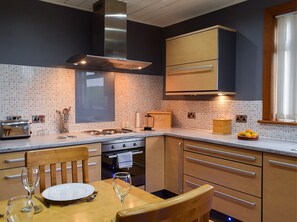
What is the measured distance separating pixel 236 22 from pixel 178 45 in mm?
754

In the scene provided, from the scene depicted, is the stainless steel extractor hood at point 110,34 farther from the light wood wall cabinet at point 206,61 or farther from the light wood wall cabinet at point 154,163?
the light wood wall cabinet at point 154,163

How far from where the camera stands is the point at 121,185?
1180mm

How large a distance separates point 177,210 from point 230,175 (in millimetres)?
1861

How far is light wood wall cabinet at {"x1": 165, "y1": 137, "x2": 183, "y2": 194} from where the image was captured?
3.01m

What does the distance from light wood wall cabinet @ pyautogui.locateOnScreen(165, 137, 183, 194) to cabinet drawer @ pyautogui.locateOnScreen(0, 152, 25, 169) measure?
5.43 ft

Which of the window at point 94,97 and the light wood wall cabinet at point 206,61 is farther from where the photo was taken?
the window at point 94,97

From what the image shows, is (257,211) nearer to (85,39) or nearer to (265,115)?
(265,115)

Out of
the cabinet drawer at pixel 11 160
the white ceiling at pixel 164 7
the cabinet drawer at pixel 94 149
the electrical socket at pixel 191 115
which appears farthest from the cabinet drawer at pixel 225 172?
the white ceiling at pixel 164 7

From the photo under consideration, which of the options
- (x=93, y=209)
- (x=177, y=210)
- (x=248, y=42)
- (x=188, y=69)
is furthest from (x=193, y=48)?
(x=177, y=210)

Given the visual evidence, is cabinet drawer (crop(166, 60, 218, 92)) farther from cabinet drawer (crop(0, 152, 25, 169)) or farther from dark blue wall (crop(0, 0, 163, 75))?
cabinet drawer (crop(0, 152, 25, 169))

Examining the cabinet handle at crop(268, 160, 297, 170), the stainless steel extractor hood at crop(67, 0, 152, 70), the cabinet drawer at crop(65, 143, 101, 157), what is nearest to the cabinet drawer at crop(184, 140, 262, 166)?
the cabinet handle at crop(268, 160, 297, 170)

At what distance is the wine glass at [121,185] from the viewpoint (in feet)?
3.80

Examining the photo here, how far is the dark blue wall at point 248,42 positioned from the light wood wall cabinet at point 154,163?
1122 millimetres

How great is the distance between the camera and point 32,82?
289 centimetres
